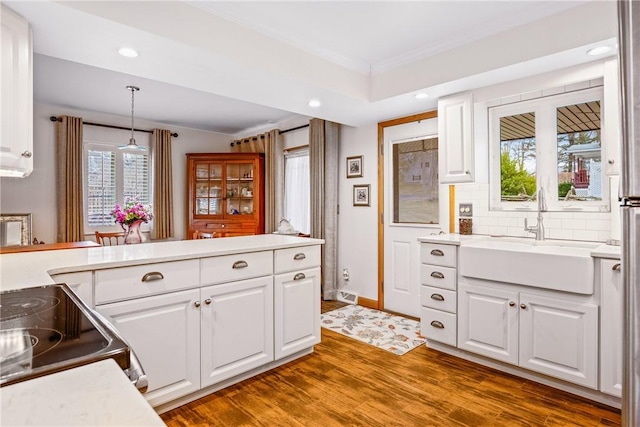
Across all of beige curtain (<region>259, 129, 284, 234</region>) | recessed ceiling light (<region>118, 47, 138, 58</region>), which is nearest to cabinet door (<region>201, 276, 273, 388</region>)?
recessed ceiling light (<region>118, 47, 138, 58</region>)

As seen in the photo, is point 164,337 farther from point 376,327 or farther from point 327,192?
point 327,192

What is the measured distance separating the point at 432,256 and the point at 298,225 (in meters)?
2.54

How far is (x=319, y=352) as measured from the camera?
289cm

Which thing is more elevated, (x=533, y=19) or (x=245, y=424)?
(x=533, y=19)

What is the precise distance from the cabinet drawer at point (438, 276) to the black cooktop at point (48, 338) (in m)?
2.46

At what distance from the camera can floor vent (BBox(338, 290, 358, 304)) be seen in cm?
436

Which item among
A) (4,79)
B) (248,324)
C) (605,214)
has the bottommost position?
(248,324)

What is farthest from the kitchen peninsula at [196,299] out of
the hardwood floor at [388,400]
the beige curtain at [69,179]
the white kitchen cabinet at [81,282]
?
the beige curtain at [69,179]

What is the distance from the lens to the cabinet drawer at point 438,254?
109 inches

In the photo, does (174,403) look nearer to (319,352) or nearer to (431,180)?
(319,352)

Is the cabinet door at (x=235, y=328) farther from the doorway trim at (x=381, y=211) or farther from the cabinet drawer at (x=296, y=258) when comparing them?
the doorway trim at (x=381, y=211)

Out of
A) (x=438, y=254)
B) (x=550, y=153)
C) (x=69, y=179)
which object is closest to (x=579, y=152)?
(x=550, y=153)

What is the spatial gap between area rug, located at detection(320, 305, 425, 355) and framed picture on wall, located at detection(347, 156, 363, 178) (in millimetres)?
1599

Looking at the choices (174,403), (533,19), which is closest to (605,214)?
(533,19)
